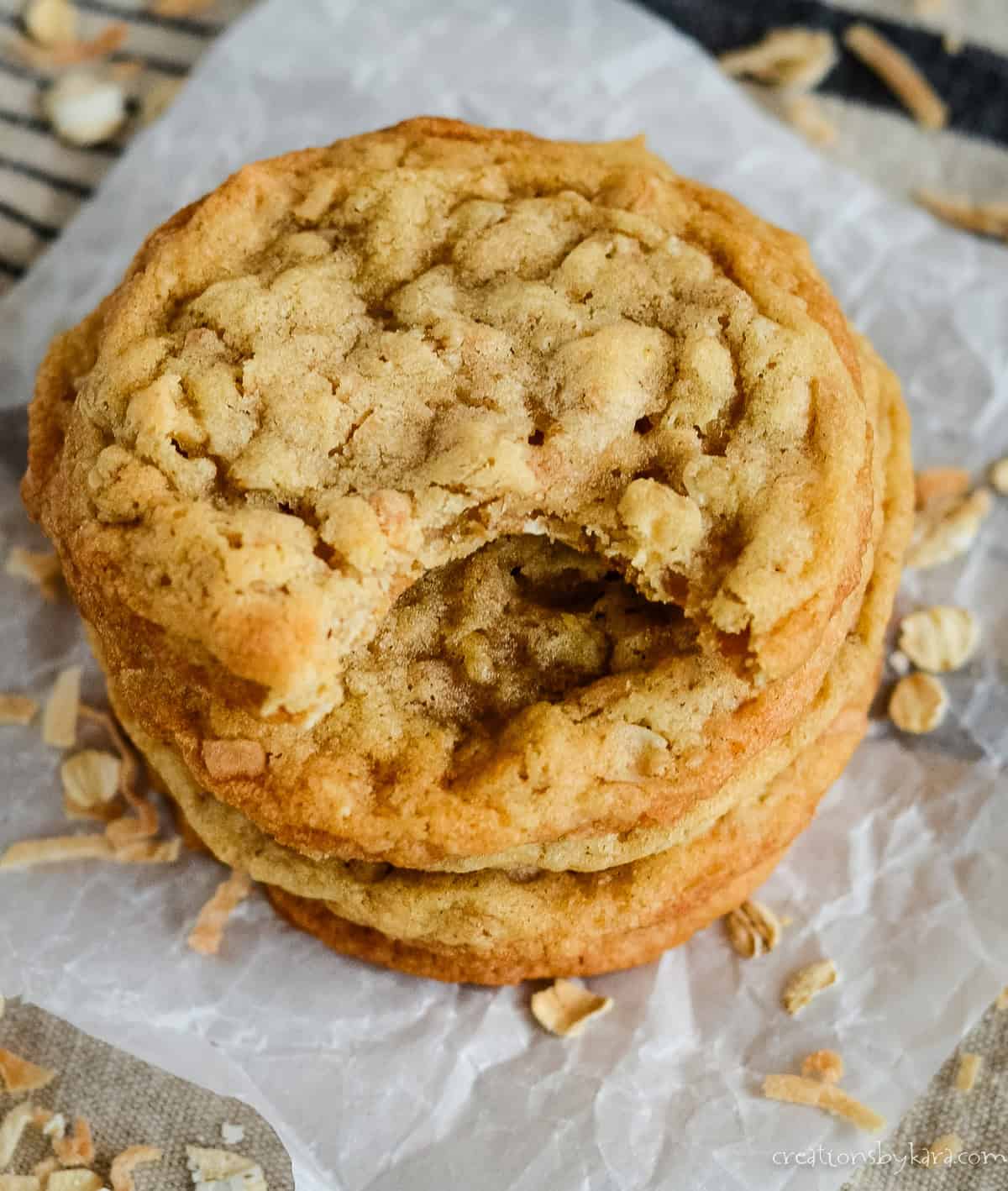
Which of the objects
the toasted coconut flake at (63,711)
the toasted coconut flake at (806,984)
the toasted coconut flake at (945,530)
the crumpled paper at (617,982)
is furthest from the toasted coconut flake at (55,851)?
the toasted coconut flake at (945,530)

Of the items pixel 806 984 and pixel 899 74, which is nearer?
pixel 806 984

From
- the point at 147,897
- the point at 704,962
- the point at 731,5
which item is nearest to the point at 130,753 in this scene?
the point at 147,897

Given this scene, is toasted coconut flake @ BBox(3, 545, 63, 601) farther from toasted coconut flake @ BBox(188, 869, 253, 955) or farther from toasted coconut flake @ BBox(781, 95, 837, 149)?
toasted coconut flake @ BBox(781, 95, 837, 149)

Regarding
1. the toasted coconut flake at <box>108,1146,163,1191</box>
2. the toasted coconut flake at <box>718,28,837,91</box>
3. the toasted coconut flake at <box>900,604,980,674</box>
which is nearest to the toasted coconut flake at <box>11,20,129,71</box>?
the toasted coconut flake at <box>718,28,837,91</box>

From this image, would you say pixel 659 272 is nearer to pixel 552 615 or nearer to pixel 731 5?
pixel 552 615

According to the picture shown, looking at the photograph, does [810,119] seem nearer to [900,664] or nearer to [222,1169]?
[900,664]

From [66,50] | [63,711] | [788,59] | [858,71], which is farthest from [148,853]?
[858,71]
